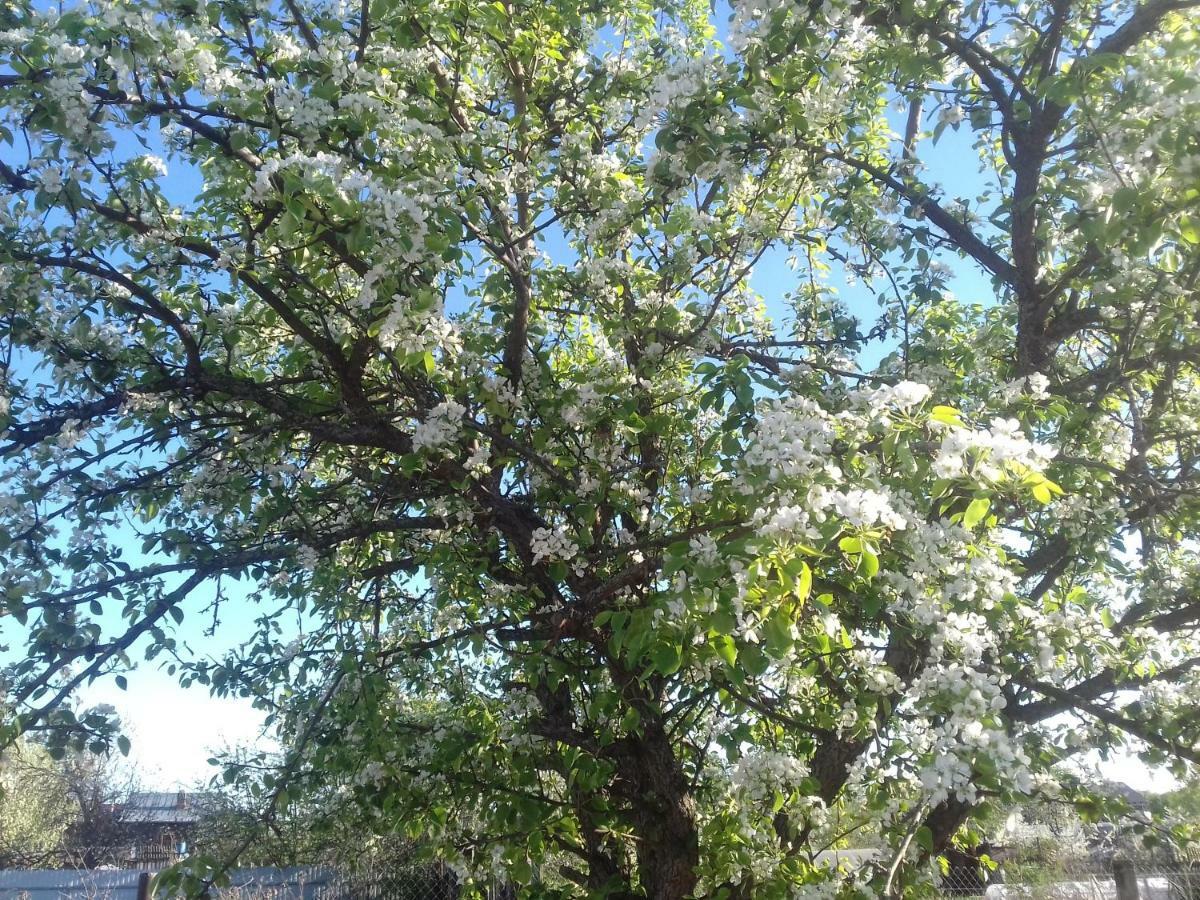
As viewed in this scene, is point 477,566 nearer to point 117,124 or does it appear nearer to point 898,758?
point 898,758

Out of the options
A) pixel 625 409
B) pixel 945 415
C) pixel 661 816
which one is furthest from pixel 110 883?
pixel 945 415

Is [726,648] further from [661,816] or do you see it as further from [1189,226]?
[661,816]

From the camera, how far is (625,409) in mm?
3533

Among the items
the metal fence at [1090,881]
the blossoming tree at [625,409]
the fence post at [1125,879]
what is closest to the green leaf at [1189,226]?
the blossoming tree at [625,409]

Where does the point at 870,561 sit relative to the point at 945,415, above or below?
below

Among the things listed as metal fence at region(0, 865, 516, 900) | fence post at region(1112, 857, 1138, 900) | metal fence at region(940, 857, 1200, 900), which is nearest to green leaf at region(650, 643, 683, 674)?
metal fence at region(940, 857, 1200, 900)

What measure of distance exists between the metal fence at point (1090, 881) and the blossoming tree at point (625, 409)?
3.96 meters


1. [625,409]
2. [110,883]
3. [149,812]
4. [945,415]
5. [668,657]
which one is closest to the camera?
[945,415]

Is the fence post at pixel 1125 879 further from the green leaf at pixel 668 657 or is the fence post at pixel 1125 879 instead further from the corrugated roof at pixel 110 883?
the green leaf at pixel 668 657

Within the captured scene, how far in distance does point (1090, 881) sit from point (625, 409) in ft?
25.4

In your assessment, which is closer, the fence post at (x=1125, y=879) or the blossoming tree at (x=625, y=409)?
the blossoming tree at (x=625, y=409)

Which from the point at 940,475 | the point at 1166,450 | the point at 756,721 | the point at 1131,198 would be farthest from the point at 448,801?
the point at 1166,450

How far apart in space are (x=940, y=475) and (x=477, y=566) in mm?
2357

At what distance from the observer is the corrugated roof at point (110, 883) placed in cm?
762
